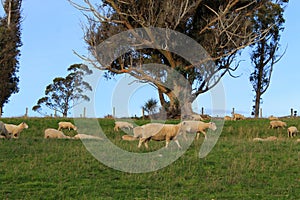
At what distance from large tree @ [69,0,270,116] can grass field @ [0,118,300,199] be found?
1959cm

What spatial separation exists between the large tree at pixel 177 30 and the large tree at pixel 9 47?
10110 millimetres

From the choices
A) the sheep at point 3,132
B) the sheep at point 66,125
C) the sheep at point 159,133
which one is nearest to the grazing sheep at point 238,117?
the sheep at point 66,125

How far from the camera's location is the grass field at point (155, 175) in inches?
480

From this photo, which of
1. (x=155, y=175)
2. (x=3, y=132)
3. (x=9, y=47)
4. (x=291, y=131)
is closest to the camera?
(x=155, y=175)

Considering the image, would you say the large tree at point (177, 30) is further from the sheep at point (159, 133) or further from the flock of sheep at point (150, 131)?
the sheep at point (159, 133)

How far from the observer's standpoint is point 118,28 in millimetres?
40094

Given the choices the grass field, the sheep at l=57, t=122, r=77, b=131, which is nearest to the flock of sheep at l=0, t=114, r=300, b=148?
the sheep at l=57, t=122, r=77, b=131

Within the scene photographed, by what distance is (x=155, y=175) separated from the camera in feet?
45.8

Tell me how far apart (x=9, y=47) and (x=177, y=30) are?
17.6 metres

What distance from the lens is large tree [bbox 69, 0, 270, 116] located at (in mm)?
37812

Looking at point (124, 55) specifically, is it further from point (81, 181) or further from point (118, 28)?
point (81, 181)

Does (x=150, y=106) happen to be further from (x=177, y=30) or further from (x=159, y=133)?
(x=159, y=133)

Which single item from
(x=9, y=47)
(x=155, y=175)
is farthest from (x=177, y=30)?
(x=155, y=175)

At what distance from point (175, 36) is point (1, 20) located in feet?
67.7
